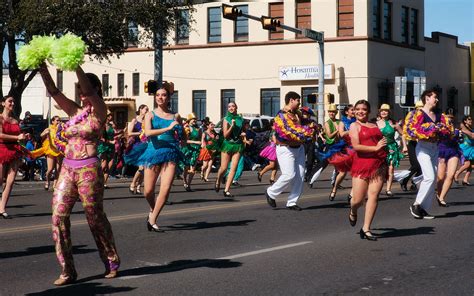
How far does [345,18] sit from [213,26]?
8098 millimetres

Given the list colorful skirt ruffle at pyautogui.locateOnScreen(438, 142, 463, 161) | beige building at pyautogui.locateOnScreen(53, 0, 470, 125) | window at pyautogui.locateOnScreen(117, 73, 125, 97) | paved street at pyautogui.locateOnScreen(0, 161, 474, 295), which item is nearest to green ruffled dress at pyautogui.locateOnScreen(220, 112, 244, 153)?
paved street at pyautogui.locateOnScreen(0, 161, 474, 295)

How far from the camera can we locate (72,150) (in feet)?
24.6

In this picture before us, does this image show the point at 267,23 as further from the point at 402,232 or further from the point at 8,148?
the point at 402,232

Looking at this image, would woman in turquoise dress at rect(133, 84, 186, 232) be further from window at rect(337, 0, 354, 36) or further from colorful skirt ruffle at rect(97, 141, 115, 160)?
window at rect(337, 0, 354, 36)

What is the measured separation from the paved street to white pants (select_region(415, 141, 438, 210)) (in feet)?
1.15

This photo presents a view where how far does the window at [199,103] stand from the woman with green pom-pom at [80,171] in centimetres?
4570

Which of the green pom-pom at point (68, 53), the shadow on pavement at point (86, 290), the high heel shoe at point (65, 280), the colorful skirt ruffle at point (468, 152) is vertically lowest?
the shadow on pavement at point (86, 290)

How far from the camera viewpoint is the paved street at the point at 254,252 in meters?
7.58

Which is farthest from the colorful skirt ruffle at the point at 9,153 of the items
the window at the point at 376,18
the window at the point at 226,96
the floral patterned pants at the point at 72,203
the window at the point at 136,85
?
the window at the point at 136,85

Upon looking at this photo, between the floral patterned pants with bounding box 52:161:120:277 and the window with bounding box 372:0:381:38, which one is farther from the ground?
the window with bounding box 372:0:381:38

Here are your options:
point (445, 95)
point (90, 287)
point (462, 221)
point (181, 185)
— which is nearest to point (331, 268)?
point (90, 287)

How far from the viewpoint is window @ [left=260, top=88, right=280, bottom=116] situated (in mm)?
51250

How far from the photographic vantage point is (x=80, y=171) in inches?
293

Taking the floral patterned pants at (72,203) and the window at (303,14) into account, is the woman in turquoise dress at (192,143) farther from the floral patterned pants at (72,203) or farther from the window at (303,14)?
the window at (303,14)
